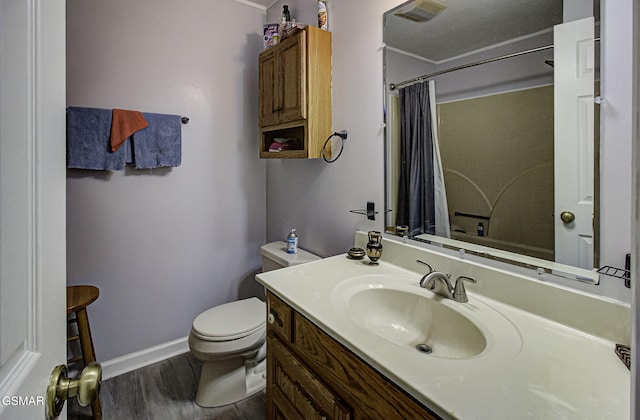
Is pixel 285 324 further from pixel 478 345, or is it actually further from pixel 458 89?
pixel 458 89

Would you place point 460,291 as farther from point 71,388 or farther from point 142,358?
point 142,358

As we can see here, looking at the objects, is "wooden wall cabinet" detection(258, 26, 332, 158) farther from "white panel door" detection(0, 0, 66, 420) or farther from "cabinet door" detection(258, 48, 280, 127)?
"white panel door" detection(0, 0, 66, 420)

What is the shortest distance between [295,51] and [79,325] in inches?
70.2

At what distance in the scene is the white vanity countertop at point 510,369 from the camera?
1.93 ft

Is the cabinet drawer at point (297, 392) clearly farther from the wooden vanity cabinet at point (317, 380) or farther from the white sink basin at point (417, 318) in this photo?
the white sink basin at point (417, 318)

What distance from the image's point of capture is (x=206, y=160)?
2184 millimetres

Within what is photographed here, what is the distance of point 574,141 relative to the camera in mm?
906

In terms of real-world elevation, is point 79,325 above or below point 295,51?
below

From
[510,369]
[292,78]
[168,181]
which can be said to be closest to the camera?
[510,369]

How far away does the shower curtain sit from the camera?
4.28 ft

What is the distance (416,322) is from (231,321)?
1.06 metres

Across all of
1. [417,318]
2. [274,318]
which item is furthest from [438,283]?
[274,318]

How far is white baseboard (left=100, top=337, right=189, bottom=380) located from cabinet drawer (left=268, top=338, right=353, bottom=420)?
121 centimetres

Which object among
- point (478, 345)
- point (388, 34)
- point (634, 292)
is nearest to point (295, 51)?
point (388, 34)
